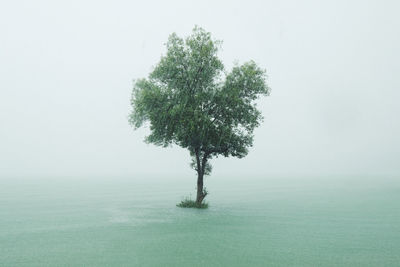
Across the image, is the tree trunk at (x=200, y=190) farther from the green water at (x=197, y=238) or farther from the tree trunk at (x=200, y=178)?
the green water at (x=197, y=238)

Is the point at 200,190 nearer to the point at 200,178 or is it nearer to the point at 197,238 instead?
the point at 200,178

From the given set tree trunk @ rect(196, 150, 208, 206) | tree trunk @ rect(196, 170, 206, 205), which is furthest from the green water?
tree trunk @ rect(196, 150, 208, 206)

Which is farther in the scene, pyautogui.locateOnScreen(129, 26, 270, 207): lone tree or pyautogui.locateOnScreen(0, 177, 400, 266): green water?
pyautogui.locateOnScreen(129, 26, 270, 207): lone tree

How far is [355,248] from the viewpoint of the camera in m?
23.5

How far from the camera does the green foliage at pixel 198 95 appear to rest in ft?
133

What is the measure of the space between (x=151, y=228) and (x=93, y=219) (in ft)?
26.0

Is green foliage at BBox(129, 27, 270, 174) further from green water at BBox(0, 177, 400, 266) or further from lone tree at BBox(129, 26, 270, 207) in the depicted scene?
green water at BBox(0, 177, 400, 266)

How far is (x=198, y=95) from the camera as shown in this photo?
133 ft

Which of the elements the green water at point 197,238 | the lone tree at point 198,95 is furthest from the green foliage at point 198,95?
the green water at point 197,238

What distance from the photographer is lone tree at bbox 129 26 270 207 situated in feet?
133

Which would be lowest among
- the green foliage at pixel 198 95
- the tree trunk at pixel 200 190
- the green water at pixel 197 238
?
the green water at pixel 197 238

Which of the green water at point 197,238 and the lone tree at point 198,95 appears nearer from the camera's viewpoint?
the green water at point 197,238

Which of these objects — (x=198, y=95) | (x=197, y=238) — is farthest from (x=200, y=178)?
(x=197, y=238)

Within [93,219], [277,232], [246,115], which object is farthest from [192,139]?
[277,232]
